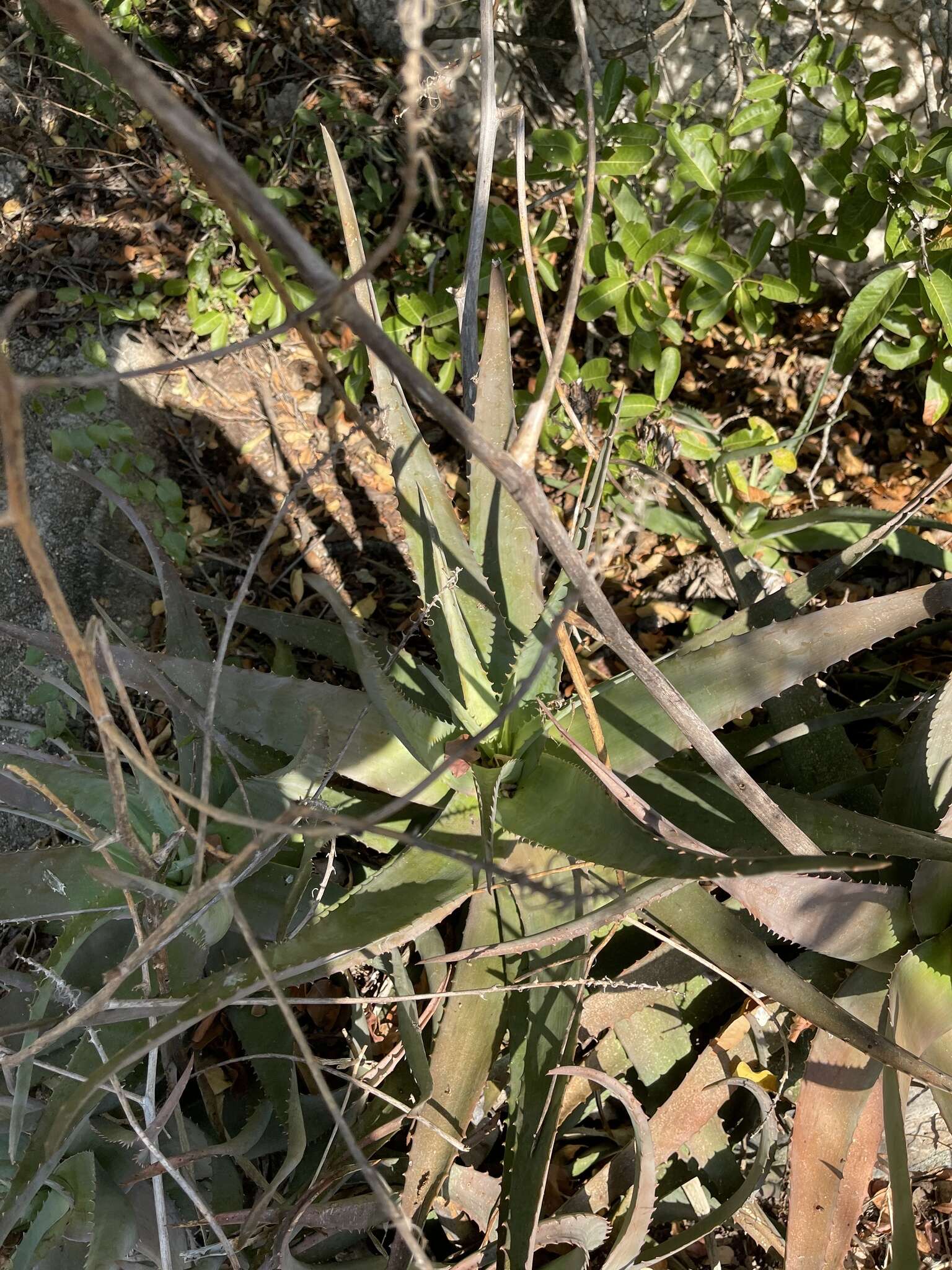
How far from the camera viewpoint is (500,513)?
1.20 metres

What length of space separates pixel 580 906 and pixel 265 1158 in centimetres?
65

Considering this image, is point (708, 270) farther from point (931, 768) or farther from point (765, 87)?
point (931, 768)

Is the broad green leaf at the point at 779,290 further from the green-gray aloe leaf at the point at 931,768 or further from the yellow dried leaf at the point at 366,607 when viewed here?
the yellow dried leaf at the point at 366,607

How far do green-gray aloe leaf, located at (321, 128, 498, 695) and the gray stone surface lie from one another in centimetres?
78

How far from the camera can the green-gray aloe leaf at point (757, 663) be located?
105 centimetres

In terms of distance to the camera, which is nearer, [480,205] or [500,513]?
[480,205]

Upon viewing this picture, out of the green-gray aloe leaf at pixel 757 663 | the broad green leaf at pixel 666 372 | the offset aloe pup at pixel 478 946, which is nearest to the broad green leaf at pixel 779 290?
the broad green leaf at pixel 666 372

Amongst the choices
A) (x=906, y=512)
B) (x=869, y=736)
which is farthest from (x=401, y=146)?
(x=869, y=736)

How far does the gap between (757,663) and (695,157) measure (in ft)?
2.44

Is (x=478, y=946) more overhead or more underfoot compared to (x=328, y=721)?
more underfoot

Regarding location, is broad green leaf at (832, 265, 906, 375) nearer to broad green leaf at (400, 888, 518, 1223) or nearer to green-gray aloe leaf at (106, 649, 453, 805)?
green-gray aloe leaf at (106, 649, 453, 805)

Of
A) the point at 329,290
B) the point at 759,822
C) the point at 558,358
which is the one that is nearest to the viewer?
the point at 329,290

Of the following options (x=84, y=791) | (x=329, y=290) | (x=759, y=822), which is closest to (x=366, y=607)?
(x=84, y=791)

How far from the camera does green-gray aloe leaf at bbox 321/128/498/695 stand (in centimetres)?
113
